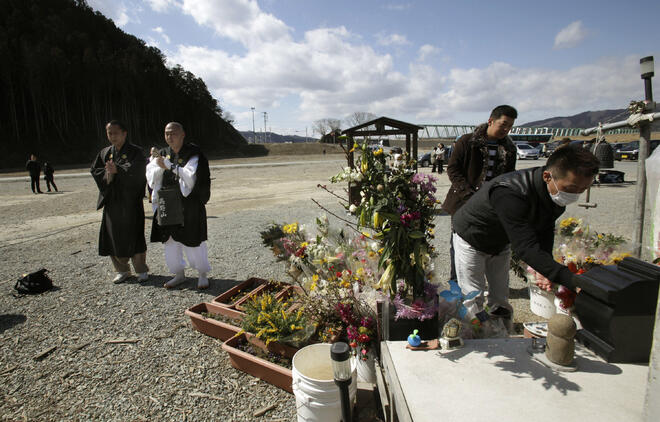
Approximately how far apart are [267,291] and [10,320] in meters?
2.86

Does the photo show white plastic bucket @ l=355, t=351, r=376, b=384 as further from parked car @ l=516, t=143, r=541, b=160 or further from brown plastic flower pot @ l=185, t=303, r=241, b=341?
parked car @ l=516, t=143, r=541, b=160

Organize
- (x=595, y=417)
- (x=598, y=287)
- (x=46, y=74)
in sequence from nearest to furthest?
(x=595, y=417)
(x=598, y=287)
(x=46, y=74)

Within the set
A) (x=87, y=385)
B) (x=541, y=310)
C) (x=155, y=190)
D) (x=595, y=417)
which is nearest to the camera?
(x=595, y=417)

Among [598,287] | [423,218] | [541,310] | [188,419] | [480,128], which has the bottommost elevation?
[188,419]

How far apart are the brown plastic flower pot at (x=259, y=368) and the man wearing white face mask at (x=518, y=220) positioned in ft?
4.80

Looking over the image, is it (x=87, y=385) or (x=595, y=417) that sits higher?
(x=595, y=417)

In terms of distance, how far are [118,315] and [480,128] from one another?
4.34 meters

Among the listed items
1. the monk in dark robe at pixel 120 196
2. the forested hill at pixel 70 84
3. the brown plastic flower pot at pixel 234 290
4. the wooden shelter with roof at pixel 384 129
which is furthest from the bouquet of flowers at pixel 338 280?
the forested hill at pixel 70 84

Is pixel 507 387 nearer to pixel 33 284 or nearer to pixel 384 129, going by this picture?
pixel 33 284

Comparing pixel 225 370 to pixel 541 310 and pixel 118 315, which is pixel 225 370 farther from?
pixel 541 310

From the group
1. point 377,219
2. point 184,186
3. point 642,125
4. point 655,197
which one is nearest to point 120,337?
point 184,186

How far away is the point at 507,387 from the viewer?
166 cm

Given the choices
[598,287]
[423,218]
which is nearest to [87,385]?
[423,218]

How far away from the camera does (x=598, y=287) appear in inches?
66.9
